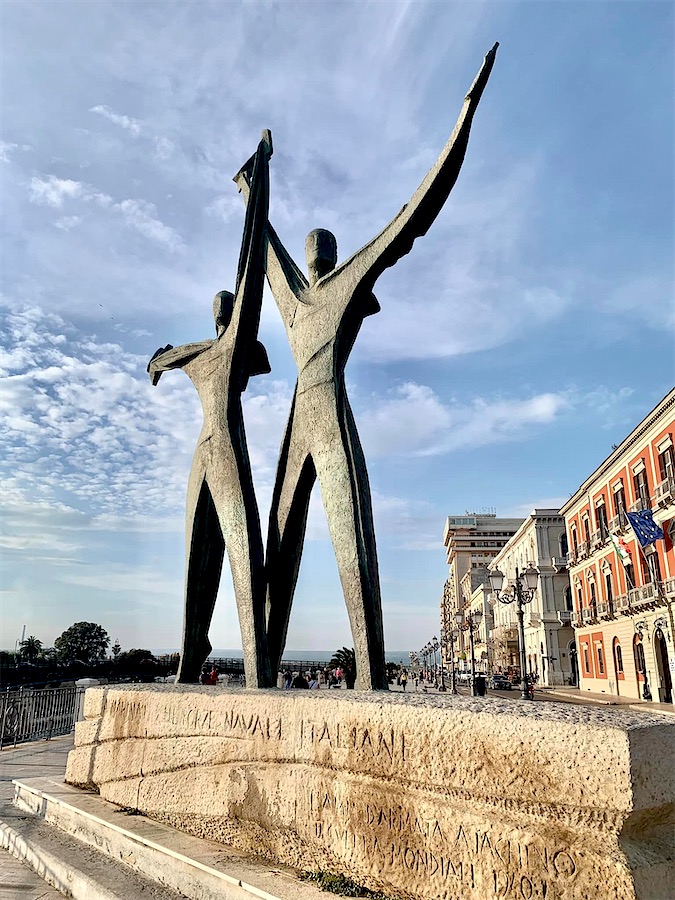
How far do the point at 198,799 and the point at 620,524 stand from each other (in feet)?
93.7

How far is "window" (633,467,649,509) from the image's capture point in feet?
86.6

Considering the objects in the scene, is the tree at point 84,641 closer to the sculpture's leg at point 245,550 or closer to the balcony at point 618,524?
the balcony at point 618,524

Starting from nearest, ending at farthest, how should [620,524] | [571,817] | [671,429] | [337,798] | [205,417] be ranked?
[571,817] → [337,798] → [205,417] → [671,429] → [620,524]

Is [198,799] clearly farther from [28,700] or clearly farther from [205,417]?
[28,700]

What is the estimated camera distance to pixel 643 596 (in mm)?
26281

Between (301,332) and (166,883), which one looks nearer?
(166,883)

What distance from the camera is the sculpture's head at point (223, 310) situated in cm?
699

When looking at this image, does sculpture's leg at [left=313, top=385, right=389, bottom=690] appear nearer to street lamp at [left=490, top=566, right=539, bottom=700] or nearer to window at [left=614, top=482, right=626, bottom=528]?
street lamp at [left=490, top=566, right=539, bottom=700]

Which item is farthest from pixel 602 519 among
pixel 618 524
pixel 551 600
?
pixel 551 600

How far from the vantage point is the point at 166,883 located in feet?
12.1

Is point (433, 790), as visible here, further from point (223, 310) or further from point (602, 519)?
point (602, 519)

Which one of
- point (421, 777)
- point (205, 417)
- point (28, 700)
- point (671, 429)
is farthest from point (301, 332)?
point (671, 429)

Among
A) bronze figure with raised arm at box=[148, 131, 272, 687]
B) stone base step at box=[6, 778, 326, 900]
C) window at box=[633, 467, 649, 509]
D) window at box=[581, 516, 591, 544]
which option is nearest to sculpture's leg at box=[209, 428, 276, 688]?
bronze figure with raised arm at box=[148, 131, 272, 687]

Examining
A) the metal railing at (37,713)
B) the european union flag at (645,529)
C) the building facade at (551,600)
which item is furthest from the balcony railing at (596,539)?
the metal railing at (37,713)
